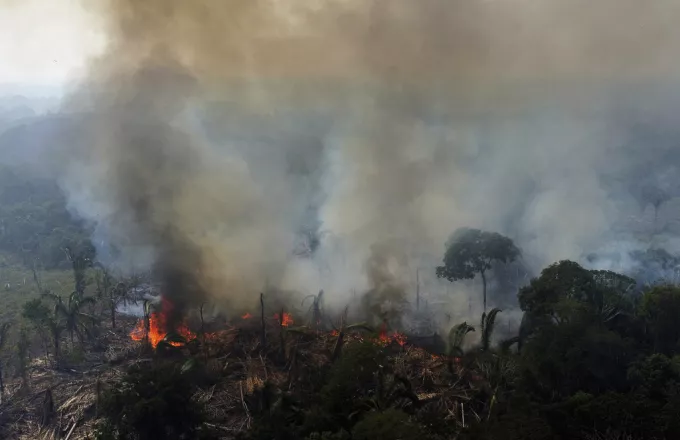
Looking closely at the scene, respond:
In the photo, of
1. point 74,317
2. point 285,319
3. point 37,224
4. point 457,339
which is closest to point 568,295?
point 457,339

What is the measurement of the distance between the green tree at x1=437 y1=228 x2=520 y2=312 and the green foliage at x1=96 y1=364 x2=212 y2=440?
15171 millimetres

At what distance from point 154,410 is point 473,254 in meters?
17.0

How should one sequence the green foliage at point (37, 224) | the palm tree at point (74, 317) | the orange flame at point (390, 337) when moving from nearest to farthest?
the orange flame at point (390, 337) < the palm tree at point (74, 317) < the green foliage at point (37, 224)

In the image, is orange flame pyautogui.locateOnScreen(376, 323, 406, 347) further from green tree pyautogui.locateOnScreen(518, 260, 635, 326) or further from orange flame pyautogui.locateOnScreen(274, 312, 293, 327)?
green tree pyautogui.locateOnScreen(518, 260, 635, 326)

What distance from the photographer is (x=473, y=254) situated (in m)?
27.0

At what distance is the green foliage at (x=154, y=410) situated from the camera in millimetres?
14477

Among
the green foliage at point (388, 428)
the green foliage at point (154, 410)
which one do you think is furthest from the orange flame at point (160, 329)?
the green foliage at point (388, 428)

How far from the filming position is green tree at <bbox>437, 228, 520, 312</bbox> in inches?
1060

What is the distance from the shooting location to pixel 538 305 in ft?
Result: 62.0

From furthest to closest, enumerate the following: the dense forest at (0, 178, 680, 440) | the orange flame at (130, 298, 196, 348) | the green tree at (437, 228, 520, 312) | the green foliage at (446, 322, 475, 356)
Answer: the green tree at (437, 228, 520, 312) → the orange flame at (130, 298, 196, 348) → the green foliage at (446, 322, 475, 356) → the dense forest at (0, 178, 680, 440)

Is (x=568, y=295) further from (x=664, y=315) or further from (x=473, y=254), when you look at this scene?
(x=473, y=254)

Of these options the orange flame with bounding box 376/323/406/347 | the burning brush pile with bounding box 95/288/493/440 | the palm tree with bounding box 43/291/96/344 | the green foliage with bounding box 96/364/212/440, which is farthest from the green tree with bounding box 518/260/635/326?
the palm tree with bounding box 43/291/96/344

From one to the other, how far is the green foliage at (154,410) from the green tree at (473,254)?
15171mm

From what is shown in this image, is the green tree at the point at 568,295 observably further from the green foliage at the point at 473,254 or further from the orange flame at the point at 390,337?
the green foliage at the point at 473,254
